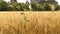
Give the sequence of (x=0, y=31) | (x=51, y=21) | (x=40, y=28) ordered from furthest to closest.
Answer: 1. (x=51, y=21)
2. (x=40, y=28)
3. (x=0, y=31)

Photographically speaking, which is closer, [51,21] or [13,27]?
[13,27]

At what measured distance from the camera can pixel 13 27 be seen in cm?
169

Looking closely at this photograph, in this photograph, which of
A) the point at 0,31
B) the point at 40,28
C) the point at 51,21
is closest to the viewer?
the point at 0,31

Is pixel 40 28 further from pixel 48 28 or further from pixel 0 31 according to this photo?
pixel 0 31

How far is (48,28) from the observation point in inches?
70.8

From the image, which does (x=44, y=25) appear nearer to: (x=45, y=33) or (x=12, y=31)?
(x=45, y=33)

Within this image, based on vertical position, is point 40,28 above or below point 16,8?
below

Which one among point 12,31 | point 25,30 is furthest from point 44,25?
point 12,31

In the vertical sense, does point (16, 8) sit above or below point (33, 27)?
above

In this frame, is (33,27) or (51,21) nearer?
(33,27)

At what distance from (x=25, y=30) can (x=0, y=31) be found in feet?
0.72

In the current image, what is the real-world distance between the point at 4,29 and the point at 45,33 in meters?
0.37

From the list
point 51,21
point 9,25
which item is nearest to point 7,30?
point 9,25

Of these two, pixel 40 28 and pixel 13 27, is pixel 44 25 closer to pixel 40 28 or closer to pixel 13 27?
pixel 40 28
